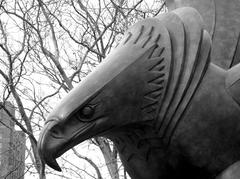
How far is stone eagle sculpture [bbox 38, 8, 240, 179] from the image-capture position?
225cm

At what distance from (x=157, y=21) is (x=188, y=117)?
491 mm

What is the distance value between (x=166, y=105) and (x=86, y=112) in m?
0.37

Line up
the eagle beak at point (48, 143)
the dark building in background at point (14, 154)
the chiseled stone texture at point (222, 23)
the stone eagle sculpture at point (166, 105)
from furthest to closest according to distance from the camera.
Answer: the dark building in background at point (14, 154)
the chiseled stone texture at point (222, 23)
the stone eagle sculpture at point (166, 105)
the eagle beak at point (48, 143)

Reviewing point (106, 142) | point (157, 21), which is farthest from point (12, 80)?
point (157, 21)

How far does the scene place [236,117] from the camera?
7.66 feet

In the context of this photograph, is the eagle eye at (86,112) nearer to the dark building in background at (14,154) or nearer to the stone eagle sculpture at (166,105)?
the stone eagle sculpture at (166,105)

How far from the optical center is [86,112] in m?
2.19

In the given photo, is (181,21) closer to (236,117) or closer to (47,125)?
(236,117)

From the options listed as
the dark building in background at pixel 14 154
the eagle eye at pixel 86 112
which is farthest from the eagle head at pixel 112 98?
the dark building in background at pixel 14 154

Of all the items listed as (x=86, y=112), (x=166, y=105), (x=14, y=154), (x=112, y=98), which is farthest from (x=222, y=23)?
(x=14, y=154)

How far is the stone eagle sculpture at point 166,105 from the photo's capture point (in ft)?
7.39

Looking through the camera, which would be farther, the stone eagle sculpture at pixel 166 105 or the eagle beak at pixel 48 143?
the stone eagle sculpture at pixel 166 105

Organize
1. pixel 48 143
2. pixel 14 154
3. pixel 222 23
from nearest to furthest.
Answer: pixel 48 143, pixel 222 23, pixel 14 154

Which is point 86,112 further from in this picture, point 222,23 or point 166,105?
point 222,23
